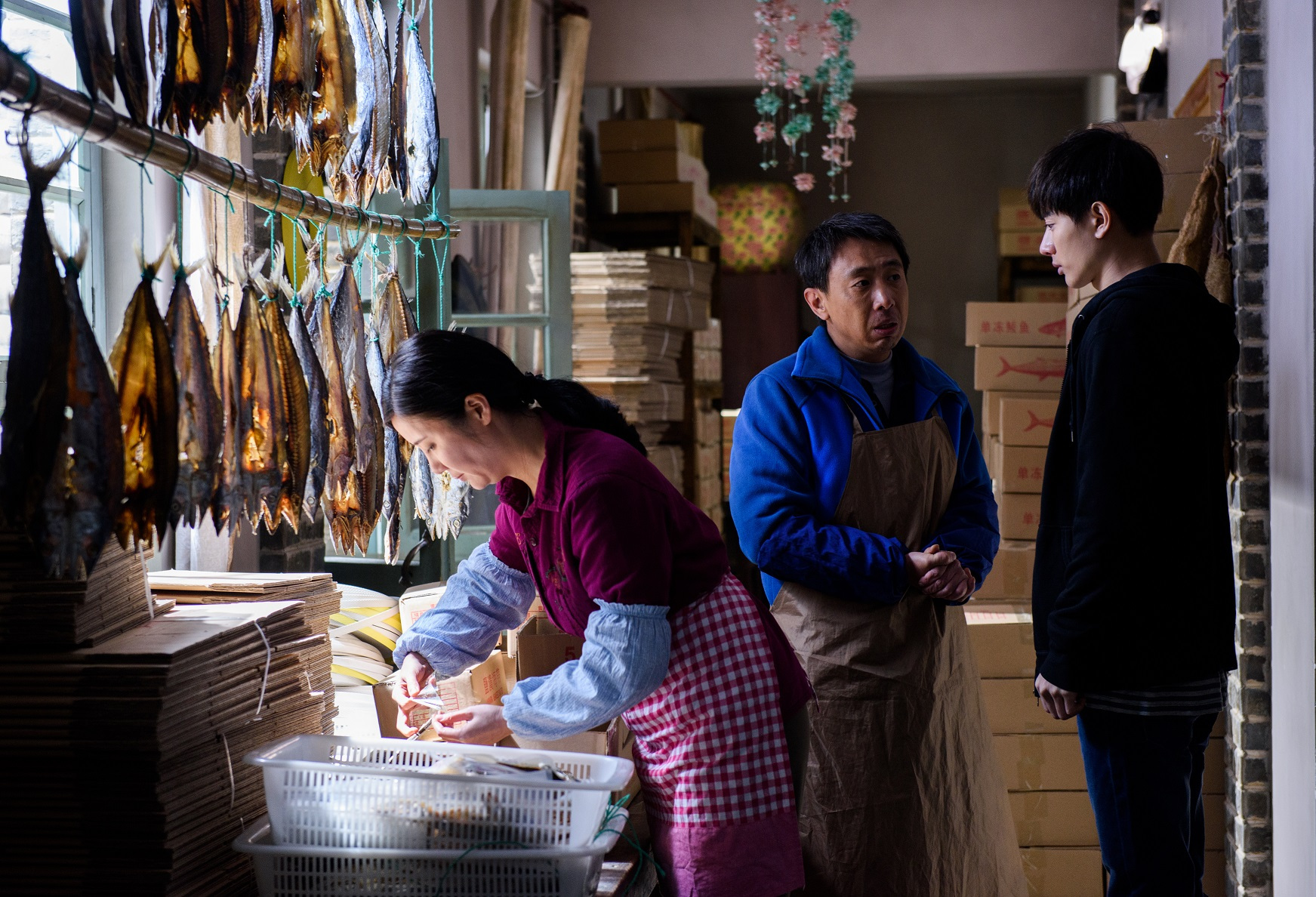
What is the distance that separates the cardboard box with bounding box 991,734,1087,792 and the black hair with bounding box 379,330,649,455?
2180 mm

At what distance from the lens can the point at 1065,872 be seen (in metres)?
3.32

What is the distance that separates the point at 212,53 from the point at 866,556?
1.26 meters

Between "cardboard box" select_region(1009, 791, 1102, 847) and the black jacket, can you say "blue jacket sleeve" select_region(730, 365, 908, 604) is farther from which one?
"cardboard box" select_region(1009, 791, 1102, 847)

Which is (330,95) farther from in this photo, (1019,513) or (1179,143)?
(1019,513)

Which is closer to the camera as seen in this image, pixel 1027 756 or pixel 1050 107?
pixel 1027 756

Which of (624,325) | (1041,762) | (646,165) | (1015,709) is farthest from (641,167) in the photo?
(1041,762)

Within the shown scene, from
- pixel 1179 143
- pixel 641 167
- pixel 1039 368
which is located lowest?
pixel 1039 368

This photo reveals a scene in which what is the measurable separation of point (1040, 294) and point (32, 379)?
6690mm

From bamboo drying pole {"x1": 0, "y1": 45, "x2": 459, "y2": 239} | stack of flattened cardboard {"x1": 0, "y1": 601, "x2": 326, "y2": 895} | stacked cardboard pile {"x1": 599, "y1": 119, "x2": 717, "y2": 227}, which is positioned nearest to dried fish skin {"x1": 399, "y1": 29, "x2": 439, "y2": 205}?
bamboo drying pole {"x1": 0, "y1": 45, "x2": 459, "y2": 239}

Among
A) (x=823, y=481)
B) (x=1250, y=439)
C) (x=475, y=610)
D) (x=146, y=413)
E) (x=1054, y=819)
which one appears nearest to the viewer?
(x=146, y=413)

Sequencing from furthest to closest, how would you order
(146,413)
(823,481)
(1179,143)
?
(1179,143), (823,481), (146,413)

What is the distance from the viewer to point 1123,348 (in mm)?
1728

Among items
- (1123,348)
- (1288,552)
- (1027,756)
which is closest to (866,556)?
(1123,348)

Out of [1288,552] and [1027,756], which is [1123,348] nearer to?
[1288,552]
